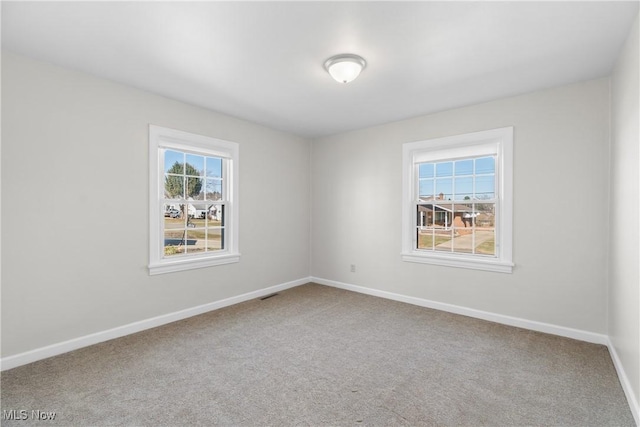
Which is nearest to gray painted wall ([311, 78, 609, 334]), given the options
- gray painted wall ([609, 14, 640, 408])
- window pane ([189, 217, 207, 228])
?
gray painted wall ([609, 14, 640, 408])

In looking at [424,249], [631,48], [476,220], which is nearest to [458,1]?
[631,48]

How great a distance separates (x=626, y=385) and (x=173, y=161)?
4544mm

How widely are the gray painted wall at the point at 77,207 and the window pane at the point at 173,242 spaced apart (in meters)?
0.29

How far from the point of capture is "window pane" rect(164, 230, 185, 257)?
360 centimetres

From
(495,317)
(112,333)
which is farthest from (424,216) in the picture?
(112,333)

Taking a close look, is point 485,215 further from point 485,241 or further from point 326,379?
point 326,379

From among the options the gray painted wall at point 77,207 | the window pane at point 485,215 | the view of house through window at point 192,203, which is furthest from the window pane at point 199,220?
the window pane at point 485,215

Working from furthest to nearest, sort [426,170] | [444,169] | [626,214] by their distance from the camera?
1. [426,170]
2. [444,169]
3. [626,214]

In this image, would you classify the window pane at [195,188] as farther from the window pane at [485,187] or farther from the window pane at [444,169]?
the window pane at [485,187]

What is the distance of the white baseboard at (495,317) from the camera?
9.80 feet

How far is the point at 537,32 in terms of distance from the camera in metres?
2.17

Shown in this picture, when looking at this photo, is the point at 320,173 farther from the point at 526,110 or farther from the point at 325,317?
the point at 526,110

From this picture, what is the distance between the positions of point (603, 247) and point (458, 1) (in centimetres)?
269

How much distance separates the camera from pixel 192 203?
12.4 feet
